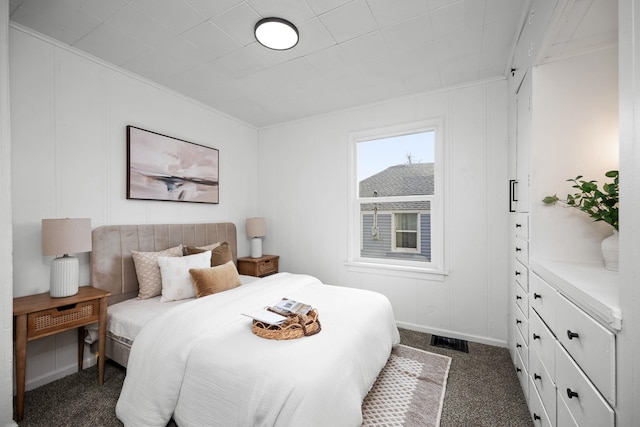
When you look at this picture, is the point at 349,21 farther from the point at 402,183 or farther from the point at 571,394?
the point at 571,394

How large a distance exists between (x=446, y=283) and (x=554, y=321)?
5.49ft

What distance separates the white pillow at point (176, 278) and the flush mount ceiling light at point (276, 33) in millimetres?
2006

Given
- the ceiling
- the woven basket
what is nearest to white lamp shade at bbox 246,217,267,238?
the ceiling

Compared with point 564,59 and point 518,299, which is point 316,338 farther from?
point 564,59

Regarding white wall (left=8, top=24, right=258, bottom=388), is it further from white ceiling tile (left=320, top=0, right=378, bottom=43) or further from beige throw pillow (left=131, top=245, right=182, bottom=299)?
white ceiling tile (left=320, top=0, right=378, bottom=43)

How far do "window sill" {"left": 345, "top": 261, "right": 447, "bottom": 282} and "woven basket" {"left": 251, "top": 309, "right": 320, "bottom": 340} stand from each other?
69.6 inches

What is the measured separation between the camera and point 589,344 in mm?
983

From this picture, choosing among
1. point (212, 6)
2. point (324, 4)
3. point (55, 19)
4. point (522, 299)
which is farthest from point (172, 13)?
point (522, 299)

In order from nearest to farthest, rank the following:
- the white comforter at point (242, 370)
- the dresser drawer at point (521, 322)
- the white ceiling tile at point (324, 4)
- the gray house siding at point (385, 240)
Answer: the white comforter at point (242, 370)
the white ceiling tile at point (324, 4)
the dresser drawer at point (521, 322)
the gray house siding at point (385, 240)

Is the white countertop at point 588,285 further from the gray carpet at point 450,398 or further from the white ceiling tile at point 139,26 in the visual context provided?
the white ceiling tile at point 139,26

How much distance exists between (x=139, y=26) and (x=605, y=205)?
3169 millimetres

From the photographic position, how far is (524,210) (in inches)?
76.1

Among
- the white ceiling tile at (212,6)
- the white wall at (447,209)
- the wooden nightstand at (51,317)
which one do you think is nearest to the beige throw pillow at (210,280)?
the wooden nightstand at (51,317)

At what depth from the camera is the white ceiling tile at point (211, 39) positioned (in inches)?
80.0
